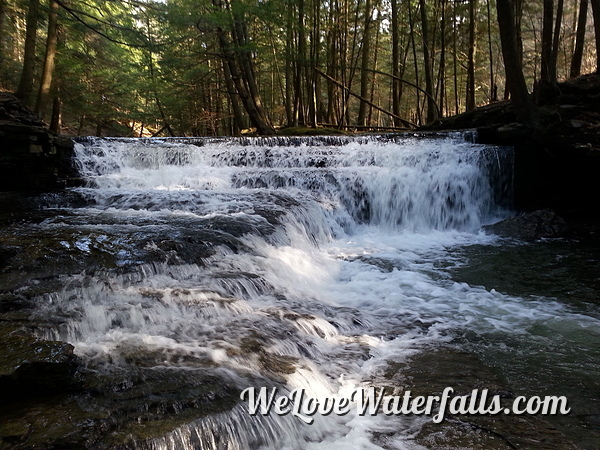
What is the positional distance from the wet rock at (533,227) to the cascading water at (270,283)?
46 cm

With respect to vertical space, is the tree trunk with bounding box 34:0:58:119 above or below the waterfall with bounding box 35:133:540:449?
above

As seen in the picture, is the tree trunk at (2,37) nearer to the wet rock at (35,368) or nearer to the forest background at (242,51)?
the forest background at (242,51)

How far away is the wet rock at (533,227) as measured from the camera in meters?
8.57

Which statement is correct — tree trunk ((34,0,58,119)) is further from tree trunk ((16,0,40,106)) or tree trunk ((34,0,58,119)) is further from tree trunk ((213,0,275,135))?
tree trunk ((213,0,275,135))

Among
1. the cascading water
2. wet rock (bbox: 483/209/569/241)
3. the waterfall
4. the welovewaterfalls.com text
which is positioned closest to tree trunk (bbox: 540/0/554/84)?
the waterfall

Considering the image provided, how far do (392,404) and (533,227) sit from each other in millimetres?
7456

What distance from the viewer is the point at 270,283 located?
494 cm

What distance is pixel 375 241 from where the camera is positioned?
8.53 m

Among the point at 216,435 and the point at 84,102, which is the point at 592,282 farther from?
the point at 84,102

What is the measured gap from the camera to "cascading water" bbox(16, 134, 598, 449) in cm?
260

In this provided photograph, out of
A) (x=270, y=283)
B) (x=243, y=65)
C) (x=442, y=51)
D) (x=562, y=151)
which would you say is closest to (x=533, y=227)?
(x=562, y=151)

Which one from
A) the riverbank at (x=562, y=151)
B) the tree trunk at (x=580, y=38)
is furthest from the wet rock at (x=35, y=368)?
the tree trunk at (x=580, y=38)

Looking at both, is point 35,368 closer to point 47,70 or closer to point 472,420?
point 472,420

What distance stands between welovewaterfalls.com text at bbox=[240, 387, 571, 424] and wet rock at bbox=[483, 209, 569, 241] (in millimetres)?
6505
